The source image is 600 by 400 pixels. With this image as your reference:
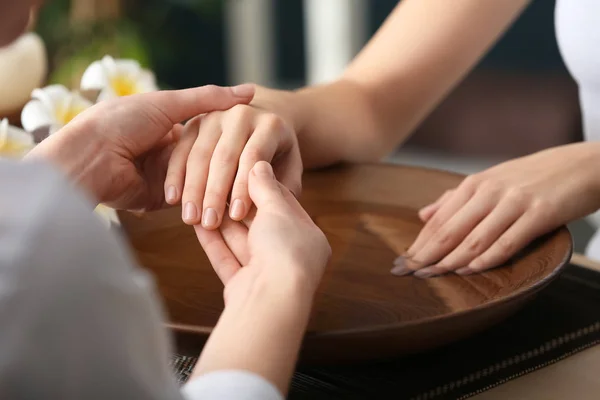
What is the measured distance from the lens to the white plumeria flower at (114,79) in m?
1.07

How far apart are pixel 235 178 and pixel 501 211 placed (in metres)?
0.30

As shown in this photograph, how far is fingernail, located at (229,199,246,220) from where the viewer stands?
2.82 ft

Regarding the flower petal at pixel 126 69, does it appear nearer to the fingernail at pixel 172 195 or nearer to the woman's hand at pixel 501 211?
the fingernail at pixel 172 195

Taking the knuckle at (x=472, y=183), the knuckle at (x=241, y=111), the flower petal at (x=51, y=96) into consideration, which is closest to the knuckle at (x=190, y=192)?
the knuckle at (x=241, y=111)

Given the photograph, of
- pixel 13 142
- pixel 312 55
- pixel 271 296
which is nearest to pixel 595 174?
pixel 271 296

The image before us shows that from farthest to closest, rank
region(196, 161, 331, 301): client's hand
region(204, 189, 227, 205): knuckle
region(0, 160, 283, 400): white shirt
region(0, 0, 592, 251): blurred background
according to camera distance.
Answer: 1. region(0, 0, 592, 251): blurred background
2. region(204, 189, 227, 205): knuckle
3. region(196, 161, 331, 301): client's hand
4. region(0, 160, 283, 400): white shirt

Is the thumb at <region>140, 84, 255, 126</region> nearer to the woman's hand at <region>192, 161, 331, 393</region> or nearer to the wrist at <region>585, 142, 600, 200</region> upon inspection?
the woman's hand at <region>192, 161, 331, 393</region>

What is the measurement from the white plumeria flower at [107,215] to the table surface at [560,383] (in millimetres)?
439

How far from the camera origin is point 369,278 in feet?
2.98

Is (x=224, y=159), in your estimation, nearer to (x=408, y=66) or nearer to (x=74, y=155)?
(x=74, y=155)

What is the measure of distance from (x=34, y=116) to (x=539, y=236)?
0.59 meters

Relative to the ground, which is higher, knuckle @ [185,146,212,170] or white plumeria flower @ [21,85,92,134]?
white plumeria flower @ [21,85,92,134]

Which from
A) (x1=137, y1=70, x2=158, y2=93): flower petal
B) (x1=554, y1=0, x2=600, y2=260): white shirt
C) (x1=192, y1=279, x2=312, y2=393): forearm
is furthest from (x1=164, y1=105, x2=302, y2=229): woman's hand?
(x1=554, y1=0, x2=600, y2=260): white shirt

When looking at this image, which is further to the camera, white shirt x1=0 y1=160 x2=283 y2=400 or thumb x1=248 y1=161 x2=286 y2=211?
thumb x1=248 y1=161 x2=286 y2=211
